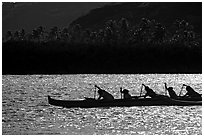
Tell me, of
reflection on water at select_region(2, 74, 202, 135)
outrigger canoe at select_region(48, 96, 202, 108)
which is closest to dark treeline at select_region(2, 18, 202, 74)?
reflection on water at select_region(2, 74, 202, 135)

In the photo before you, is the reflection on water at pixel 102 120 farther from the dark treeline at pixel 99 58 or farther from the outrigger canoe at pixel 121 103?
the dark treeline at pixel 99 58

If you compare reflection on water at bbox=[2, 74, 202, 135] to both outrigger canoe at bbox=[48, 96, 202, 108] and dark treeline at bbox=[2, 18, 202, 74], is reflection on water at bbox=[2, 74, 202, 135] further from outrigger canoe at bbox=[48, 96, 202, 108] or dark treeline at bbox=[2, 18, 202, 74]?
dark treeline at bbox=[2, 18, 202, 74]

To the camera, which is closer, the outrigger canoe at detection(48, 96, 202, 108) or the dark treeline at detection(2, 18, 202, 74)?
the outrigger canoe at detection(48, 96, 202, 108)

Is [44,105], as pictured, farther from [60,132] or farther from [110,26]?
[110,26]

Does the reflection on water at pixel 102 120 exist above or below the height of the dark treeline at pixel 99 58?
below

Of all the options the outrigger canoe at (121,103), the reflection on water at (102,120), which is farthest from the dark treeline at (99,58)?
the outrigger canoe at (121,103)

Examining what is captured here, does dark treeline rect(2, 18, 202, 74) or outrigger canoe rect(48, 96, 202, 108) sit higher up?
dark treeline rect(2, 18, 202, 74)

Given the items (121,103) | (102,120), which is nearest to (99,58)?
(121,103)

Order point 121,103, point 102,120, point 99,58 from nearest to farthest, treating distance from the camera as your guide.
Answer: point 102,120 → point 121,103 → point 99,58

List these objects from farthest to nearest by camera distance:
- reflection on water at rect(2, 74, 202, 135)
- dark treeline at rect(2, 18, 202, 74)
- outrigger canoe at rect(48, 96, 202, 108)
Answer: dark treeline at rect(2, 18, 202, 74) < outrigger canoe at rect(48, 96, 202, 108) < reflection on water at rect(2, 74, 202, 135)

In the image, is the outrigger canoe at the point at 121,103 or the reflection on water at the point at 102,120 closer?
the reflection on water at the point at 102,120

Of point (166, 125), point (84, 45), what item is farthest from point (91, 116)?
point (84, 45)

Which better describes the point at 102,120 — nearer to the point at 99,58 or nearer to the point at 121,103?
the point at 121,103

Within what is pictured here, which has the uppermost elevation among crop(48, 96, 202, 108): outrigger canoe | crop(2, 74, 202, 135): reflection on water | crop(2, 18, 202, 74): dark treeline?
crop(2, 18, 202, 74): dark treeline
